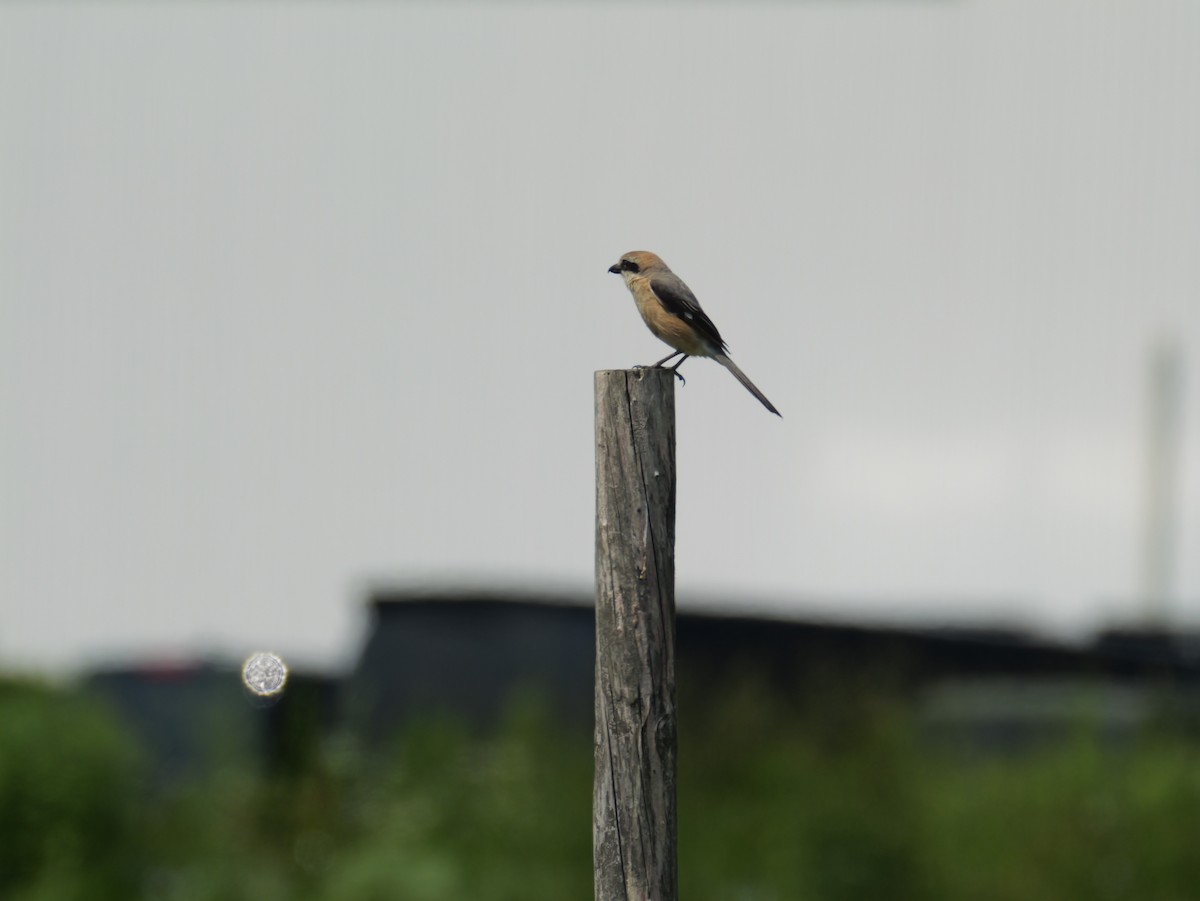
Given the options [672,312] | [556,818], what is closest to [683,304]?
[672,312]

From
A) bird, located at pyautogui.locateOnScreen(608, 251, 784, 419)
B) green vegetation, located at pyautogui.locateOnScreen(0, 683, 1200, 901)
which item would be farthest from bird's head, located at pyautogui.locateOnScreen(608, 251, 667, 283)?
green vegetation, located at pyautogui.locateOnScreen(0, 683, 1200, 901)

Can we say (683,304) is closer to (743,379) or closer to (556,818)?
(743,379)

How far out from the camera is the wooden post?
522 cm

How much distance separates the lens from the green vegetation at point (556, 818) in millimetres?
11477

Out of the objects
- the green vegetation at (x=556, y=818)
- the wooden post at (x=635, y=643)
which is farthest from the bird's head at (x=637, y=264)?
the green vegetation at (x=556, y=818)

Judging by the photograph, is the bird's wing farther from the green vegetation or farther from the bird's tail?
the green vegetation

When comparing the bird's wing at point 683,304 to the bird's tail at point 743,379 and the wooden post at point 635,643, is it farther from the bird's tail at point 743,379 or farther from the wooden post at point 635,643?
the wooden post at point 635,643

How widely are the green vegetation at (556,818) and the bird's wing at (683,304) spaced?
5.87 metres

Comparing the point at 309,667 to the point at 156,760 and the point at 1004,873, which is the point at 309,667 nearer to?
the point at 156,760

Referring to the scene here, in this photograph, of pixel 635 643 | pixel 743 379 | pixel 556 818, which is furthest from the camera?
pixel 556 818

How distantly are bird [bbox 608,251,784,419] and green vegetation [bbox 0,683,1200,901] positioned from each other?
18.9ft

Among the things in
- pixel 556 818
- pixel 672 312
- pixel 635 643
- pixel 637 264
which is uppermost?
pixel 637 264

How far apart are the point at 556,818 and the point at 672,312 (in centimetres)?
644

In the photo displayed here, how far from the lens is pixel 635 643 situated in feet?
17.2
